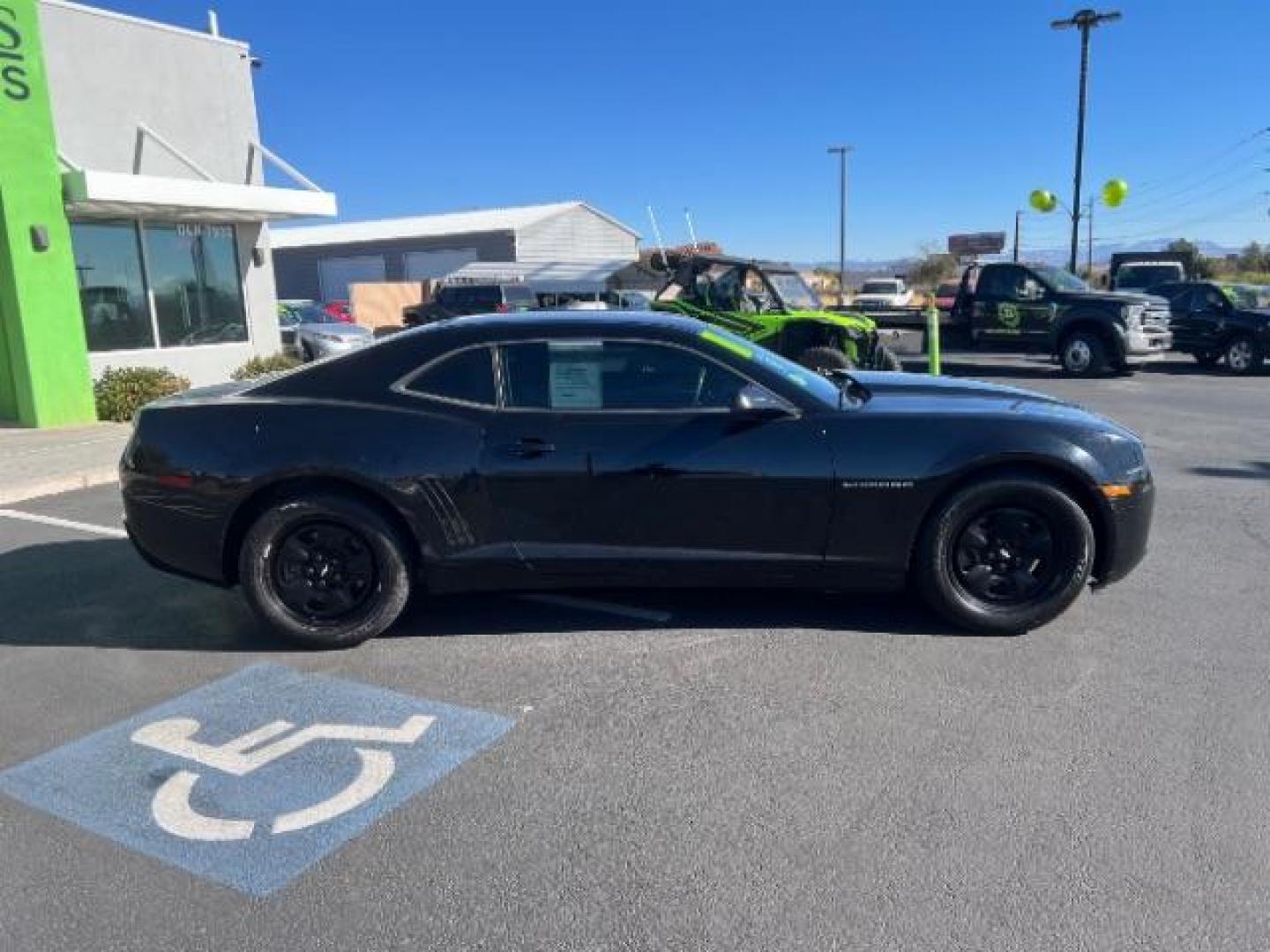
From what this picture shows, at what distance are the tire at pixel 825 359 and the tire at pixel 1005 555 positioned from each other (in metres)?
6.76

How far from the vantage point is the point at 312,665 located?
410cm

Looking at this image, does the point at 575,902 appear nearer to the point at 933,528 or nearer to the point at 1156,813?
the point at 1156,813

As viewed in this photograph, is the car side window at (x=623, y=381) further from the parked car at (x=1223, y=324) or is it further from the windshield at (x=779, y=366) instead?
the parked car at (x=1223, y=324)

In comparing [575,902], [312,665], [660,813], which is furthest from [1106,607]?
[312,665]

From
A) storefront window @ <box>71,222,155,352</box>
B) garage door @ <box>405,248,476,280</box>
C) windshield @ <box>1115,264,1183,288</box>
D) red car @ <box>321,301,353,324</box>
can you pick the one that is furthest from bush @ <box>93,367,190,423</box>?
garage door @ <box>405,248,476,280</box>

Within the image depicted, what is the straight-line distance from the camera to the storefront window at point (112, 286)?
11.7 metres

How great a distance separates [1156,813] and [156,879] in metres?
2.95

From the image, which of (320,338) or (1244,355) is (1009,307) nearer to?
(1244,355)

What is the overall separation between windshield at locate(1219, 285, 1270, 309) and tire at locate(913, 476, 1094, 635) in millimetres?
15339

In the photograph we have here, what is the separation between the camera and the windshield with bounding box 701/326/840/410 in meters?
4.28

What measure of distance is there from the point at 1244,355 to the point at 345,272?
Answer: 41.7 m

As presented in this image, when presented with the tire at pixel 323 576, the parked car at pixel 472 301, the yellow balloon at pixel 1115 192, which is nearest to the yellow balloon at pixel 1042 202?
the yellow balloon at pixel 1115 192

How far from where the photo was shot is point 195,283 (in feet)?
44.0

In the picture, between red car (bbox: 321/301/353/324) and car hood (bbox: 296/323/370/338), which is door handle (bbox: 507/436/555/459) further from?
red car (bbox: 321/301/353/324)
